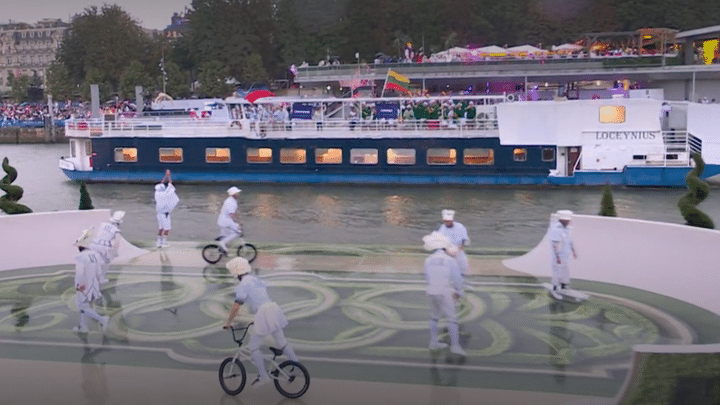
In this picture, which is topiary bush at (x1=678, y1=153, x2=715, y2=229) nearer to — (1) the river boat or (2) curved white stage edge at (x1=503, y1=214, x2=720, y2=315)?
(2) curved white stage edge at (x1=503, y1=214, x2=720, y2=315)

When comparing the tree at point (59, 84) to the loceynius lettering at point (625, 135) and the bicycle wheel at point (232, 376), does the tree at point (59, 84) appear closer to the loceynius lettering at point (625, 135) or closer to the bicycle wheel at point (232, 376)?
the loceynius lettering at point (625, 135)

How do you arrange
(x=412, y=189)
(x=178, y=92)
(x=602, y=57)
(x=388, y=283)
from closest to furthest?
(x=388, y=283), (x=412, y=189), (x=602, y=57), (x=178, y=92)

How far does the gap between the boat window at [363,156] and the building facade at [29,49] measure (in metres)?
149

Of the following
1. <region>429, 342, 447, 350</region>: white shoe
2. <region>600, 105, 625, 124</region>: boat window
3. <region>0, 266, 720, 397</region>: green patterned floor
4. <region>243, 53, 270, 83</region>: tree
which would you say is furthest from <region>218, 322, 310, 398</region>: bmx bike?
<region>243, 53, 270, 83</region>: tree

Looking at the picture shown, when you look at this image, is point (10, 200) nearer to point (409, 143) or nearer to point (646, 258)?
point (646, 258)

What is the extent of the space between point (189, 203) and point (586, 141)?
711 inches

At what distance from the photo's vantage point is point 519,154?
36.8 metres

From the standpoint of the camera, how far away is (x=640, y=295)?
13961 mm

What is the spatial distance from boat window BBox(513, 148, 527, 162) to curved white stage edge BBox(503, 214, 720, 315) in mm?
20876

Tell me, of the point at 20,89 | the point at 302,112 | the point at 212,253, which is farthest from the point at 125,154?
the point at 20,89

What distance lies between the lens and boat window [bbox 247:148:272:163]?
4006 cm

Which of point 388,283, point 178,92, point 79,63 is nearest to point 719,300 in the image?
point 388,283

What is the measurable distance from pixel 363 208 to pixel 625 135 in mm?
12680

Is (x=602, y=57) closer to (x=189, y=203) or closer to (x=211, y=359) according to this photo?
(x=189, y=203)
